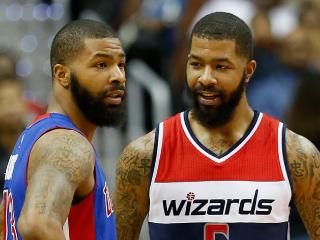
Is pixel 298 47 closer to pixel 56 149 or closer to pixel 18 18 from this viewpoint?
pixel 18 18

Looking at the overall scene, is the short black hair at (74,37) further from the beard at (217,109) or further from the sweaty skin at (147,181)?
the sweaty skin at (147,181)

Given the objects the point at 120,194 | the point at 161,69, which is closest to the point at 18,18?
the point at 161,69

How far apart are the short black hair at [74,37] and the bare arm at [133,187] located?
767 mm

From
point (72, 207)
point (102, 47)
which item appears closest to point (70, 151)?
point (72, 207)

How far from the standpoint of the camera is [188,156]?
6422 mm

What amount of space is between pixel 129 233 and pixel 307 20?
15.7ft

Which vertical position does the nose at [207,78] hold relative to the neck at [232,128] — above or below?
above

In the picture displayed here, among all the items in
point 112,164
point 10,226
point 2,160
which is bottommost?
point 112,164

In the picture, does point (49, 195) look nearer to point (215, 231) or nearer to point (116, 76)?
point (116, 76)

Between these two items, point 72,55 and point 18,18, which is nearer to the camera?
point 72,55

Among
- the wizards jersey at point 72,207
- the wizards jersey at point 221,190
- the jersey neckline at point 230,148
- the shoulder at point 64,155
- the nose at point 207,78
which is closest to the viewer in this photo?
the shoulder at point 64,155

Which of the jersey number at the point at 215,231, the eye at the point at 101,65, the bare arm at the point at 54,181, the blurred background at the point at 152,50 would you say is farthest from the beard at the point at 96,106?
the blurred background at the point at 152,50

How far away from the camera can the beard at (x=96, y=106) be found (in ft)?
19.4

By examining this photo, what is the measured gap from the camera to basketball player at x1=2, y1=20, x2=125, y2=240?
17.2 feet
